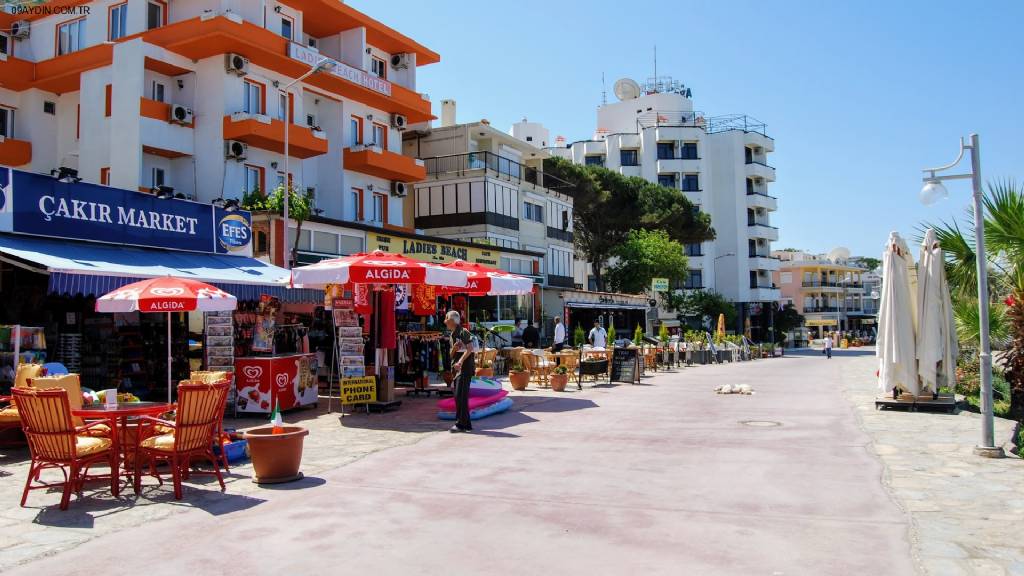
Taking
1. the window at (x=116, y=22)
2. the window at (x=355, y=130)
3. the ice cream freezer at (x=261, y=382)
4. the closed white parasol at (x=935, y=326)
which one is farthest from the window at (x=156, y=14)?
the closed white parasol at (x=935, y=326)

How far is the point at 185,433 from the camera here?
7.01 metres

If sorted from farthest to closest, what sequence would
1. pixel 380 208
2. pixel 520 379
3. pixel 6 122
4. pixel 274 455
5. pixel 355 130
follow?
pixel 380 208 → pixel 355 130 → pixel 6 122 → pixel 520 379 → pixel 274 455

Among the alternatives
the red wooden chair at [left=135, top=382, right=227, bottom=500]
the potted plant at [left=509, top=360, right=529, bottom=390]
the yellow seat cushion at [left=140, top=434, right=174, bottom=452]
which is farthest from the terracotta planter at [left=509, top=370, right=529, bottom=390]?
the yellow seat cushion at [left=140, top=434, right=174, bottom=452]

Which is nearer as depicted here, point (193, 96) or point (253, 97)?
point (193, 96)

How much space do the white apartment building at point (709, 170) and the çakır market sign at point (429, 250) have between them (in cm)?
4160

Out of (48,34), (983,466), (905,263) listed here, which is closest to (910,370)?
(905,263)

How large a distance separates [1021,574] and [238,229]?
16.7 metres

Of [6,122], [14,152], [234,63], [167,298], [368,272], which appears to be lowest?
[167,298]

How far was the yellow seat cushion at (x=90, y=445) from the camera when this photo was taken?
6.69m

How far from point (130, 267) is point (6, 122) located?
19.5 meters

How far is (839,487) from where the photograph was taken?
7.04m

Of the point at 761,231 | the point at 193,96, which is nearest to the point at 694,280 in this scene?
the point at 761,231

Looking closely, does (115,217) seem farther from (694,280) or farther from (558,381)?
(694,280)

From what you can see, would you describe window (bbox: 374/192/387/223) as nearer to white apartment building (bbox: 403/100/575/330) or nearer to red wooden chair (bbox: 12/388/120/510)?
white apartment building (bbox: 403/100/575/330)
